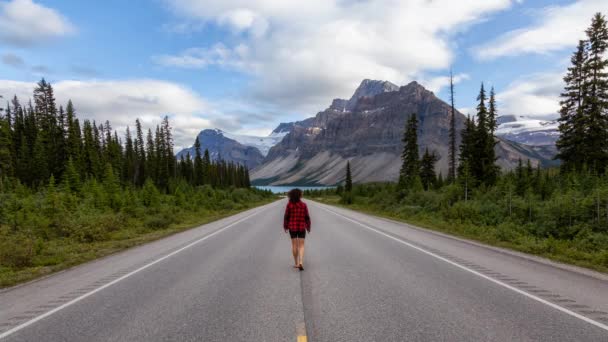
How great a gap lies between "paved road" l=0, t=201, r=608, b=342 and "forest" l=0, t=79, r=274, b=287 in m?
3.24

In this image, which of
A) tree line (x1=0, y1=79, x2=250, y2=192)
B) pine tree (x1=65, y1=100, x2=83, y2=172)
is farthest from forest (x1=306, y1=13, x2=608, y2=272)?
pine tree (x1=65, y1=100, x2=83, y2=172)

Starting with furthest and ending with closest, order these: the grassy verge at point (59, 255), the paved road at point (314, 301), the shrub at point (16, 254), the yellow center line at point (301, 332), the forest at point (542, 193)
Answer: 1. the forest at point (542, 193)
2. the shrub at point (16, 254)
3. the grassy verge at point (59, 255)
4. the paved road at point (314, 301)
5. the yellow center line at point (301, 332)

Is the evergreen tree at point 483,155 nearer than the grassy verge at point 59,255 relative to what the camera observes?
No

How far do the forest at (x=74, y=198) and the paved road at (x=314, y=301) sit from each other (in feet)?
10.6

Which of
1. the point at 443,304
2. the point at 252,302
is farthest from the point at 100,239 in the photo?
the point at 443,304

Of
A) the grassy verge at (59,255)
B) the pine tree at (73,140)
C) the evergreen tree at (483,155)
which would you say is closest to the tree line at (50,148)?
the pine tree at (73,140)

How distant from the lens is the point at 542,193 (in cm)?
2712

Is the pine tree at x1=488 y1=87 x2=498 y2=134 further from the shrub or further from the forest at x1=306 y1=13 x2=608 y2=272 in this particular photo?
the shrub

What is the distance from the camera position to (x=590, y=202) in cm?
1446

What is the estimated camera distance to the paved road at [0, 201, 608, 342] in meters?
4.41

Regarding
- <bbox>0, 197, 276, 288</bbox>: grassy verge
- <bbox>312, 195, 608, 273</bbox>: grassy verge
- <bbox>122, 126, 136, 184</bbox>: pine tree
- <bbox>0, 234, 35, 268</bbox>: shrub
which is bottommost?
<bbox>312, 195, 608, 273</bbox>: grassy verge

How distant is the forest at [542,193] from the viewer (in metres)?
13.6

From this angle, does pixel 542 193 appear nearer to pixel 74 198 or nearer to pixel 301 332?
pixel 301 332

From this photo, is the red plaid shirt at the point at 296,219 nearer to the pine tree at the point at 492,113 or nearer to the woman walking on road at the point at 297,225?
the woman walking on road at the point at 297,225
